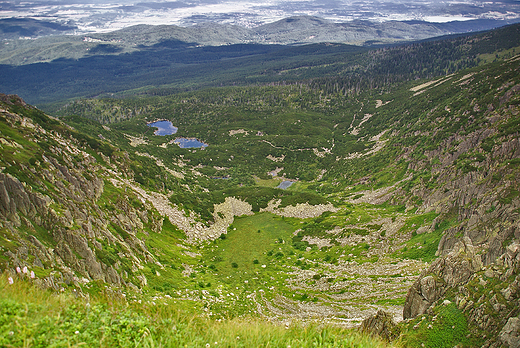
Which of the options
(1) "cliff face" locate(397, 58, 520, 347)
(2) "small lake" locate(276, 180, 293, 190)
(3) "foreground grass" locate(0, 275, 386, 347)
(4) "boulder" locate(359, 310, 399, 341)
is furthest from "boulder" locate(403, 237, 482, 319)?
(2) "small lake" locate(276, 180, 293, 190)

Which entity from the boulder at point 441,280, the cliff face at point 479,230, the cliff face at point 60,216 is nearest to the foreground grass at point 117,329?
the cliff face at point 479,230

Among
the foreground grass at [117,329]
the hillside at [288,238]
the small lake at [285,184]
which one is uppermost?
the foreground grass at [117,329]

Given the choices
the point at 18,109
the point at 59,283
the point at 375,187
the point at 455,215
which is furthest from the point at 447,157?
the point at 18,109

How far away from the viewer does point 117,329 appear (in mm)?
10219

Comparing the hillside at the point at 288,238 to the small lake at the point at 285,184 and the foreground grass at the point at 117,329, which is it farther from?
the small lake at the point at 285,184

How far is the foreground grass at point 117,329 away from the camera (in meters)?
9.09

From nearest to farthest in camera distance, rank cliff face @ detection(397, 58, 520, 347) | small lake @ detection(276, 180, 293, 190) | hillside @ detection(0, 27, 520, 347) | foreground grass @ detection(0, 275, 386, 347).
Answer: foreground grass @ detection(0, 275, 386, 347)
cliff face @ detection(397, 58, 520, 347)
hillside @ detection(0, 27, 520, 347)
small lake @ detection(276, 180, 293, 190)

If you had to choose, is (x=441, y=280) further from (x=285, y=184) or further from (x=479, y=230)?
(x=285, y=184)

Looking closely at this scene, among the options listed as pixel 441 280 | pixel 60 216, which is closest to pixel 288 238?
pixel 60 216

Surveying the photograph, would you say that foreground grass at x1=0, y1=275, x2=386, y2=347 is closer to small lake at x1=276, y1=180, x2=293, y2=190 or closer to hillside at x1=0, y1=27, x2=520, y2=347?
hillside at x1=0, y1=27, x2=520, y2=347

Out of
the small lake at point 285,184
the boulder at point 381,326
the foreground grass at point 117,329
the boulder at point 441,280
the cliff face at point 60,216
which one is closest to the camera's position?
the foreground grass at point 117,329

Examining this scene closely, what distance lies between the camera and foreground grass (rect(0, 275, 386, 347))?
909cm

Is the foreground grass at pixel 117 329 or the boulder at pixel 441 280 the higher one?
the foreground grass at pixel 117 329

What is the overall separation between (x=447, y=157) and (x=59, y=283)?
88502mm
